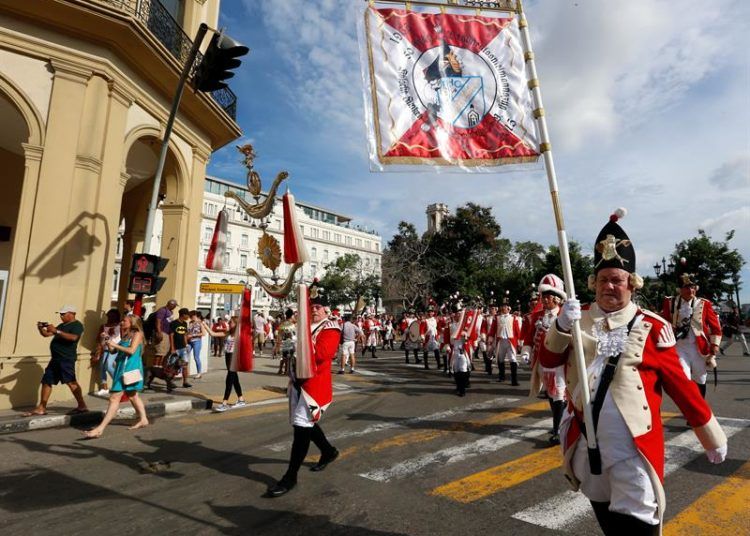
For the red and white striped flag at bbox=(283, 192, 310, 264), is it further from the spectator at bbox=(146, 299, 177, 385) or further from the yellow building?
the spectator at bbox=(146, 299, 177, 385)

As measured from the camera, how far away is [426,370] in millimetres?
15141

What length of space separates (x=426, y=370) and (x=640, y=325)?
13.2 m

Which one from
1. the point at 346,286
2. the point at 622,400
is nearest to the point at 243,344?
the point at 622,400

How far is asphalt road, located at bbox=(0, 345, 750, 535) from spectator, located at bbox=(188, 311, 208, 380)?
4612 mm

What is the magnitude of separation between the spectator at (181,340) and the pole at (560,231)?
30.9 feet

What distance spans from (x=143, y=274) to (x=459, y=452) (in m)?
7.01

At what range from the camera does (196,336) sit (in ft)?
38.5

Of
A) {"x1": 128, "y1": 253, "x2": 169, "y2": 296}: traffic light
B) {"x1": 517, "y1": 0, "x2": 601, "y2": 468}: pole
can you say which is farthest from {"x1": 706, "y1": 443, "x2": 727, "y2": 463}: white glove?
{"x1": 128, "y1": 253, "x2": 169, "y2": 296}: traffic light

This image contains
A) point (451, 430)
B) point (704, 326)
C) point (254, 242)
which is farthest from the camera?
point (254, 242)

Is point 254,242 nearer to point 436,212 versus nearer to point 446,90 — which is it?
point 436,212

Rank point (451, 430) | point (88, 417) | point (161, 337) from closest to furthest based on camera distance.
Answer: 1. point (451, 430)
2. point (88, 417)
3. point (161, 337)

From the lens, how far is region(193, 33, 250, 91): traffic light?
7066mm

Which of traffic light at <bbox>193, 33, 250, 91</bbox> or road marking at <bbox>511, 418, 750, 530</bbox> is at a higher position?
traffic light at <bbox>193, 33, 250, 91</bbox>

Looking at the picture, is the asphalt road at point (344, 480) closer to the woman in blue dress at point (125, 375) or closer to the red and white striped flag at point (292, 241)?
the woman in blue dress at point (125, 375)
